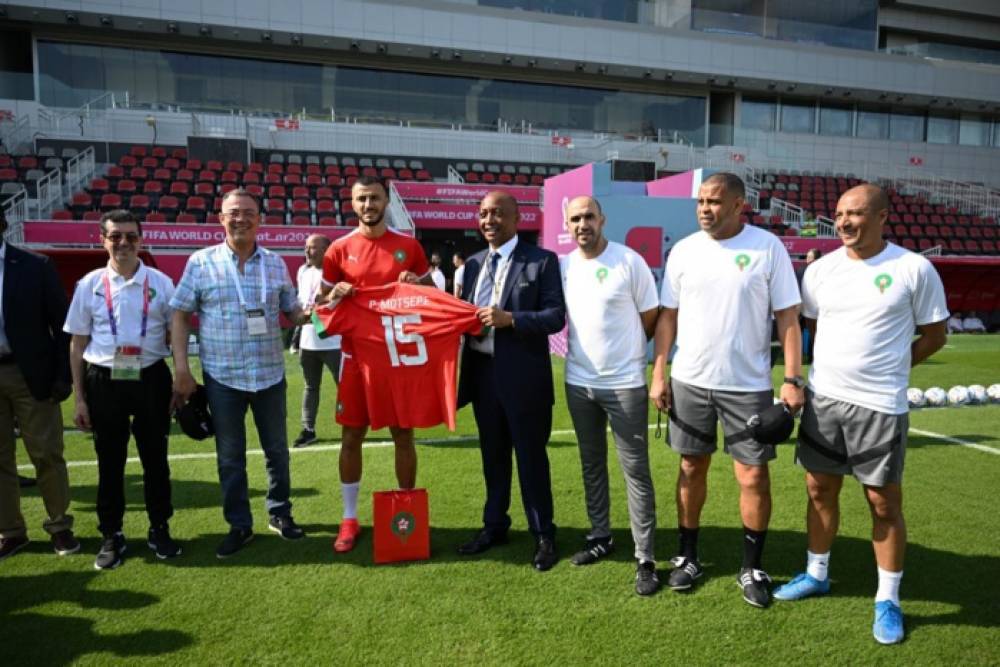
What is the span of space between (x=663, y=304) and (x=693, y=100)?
28.8 m

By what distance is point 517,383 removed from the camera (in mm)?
3311

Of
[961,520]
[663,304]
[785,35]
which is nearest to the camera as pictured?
[663,304]

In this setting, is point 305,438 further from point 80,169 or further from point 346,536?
point 80,169

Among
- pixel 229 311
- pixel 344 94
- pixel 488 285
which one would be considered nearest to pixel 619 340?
pixel 488 285

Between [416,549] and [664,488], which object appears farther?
[664,488]

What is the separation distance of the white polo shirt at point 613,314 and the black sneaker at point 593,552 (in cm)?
89

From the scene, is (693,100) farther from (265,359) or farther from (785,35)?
(265,359)

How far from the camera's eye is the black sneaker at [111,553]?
340 cm

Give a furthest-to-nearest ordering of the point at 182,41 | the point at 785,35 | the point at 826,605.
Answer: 1. the point at 785,35
2. the point at 182,41
3. the point at 826,605

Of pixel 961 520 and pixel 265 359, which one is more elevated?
pixel 265 359

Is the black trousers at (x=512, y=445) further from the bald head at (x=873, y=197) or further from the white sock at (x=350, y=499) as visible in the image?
the bald head at (x=873, y=197)

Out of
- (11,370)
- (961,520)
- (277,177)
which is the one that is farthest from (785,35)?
(11,370)

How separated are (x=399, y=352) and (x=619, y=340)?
1211 mm

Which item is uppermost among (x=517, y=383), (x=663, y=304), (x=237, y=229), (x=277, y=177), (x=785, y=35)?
(x=785, y=35)
